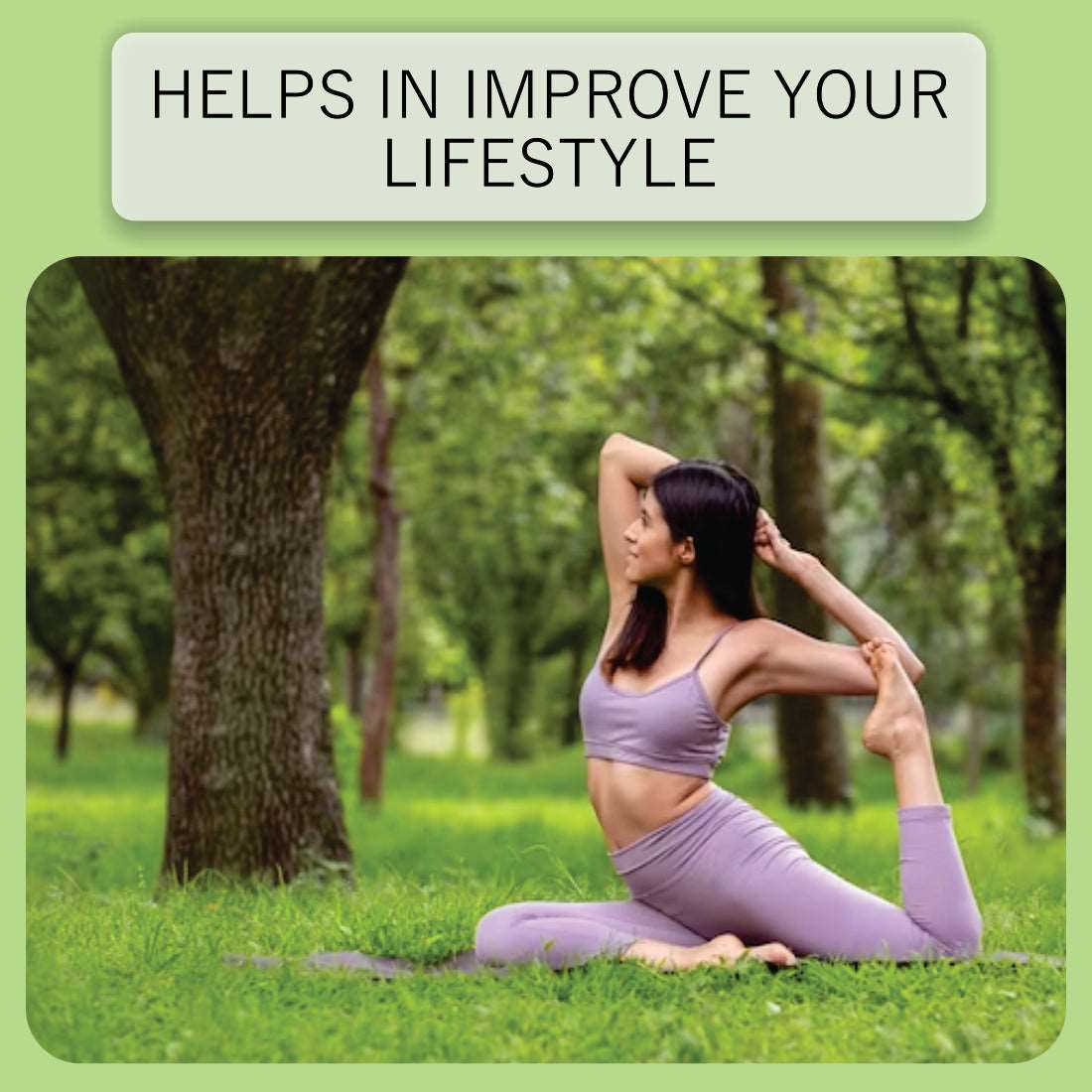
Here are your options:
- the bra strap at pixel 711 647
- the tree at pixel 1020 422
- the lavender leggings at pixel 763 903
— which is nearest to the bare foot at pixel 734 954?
the lavender leggings at pixel 763 903

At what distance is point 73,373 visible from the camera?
14812mm

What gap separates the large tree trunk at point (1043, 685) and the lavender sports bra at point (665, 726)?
6489 millimetres

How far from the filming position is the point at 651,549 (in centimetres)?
643

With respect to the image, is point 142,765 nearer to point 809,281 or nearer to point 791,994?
point 809,281

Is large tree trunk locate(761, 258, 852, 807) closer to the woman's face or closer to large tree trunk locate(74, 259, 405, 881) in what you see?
large tree trunk locate(74, 259, 405, 881)

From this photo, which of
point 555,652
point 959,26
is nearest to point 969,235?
point 959,26

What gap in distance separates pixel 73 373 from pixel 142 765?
6529 mm

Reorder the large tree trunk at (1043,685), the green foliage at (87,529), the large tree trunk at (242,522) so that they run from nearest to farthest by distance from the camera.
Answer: the large tree trunk at (242,522) → the large tree trunk at (1043,685) → the green foliage at (87,529)

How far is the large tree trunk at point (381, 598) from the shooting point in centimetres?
1416

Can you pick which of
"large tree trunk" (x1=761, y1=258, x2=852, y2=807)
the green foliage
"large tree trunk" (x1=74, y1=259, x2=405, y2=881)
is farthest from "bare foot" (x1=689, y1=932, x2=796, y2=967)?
the green foliage

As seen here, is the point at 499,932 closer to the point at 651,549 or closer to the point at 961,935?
the point at 651,549

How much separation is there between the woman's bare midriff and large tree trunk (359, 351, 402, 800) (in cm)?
780

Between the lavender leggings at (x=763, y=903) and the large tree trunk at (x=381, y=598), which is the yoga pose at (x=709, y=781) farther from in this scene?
the large tree trunk at (x=381, y=598)

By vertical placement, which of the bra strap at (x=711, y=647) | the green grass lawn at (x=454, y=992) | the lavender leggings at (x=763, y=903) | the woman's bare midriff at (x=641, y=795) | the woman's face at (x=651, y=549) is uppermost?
the woman's face at (x=651, y=549)
